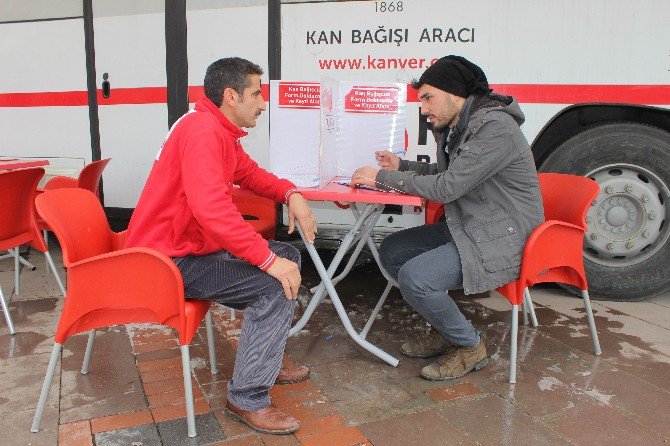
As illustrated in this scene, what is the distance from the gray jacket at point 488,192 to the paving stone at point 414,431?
60cm

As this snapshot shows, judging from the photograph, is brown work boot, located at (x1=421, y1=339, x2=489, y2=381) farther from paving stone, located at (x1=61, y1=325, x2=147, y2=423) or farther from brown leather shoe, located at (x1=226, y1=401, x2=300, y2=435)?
paving stone, located at (x1=61, y1=325, x2=147, y2=423)

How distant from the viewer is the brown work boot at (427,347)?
10.3 feet

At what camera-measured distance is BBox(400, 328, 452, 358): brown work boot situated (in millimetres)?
3150

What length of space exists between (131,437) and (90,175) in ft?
6.83

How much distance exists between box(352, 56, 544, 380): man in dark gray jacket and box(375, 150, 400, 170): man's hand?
32 cm

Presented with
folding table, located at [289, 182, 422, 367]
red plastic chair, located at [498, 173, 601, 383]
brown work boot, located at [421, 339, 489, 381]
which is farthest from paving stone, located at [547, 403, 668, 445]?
folding table, located at [289, 182, 422, 367]

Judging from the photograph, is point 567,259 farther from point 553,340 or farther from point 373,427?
point 373,427

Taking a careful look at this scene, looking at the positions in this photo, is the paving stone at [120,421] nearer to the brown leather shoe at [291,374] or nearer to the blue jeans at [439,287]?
the brown leather shoe at [291,374]

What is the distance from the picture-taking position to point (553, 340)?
3.39 meters

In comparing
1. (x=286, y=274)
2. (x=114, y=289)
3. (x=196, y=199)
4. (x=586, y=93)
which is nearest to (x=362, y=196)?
(x=286, y=274)

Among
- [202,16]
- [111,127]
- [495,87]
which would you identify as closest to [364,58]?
[495,87]

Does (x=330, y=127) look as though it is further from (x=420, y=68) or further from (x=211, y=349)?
(x=211, y=349)

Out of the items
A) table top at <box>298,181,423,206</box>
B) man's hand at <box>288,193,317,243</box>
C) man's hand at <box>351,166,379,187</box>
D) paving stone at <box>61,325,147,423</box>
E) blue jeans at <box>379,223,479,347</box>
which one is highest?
man's hand at <box>351,166,379,187</box>

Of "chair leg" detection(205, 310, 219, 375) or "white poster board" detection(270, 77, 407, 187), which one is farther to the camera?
"white poster board" detection(270, 77, 407, 187)
